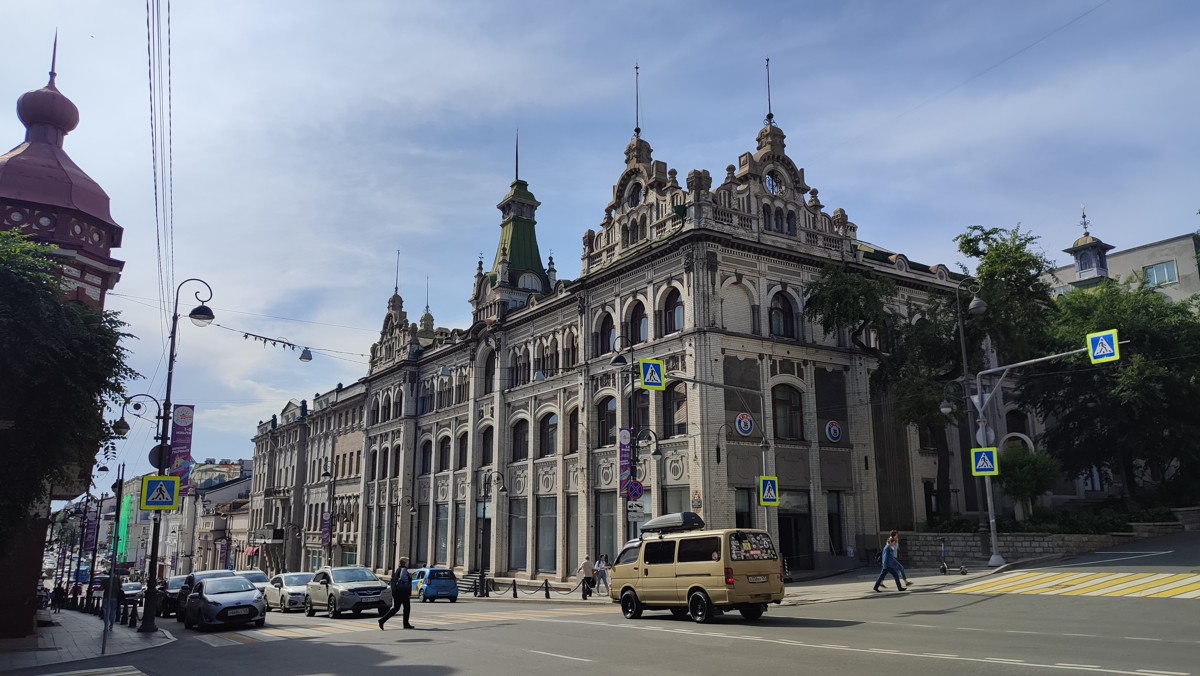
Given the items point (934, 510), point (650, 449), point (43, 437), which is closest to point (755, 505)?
point (650, 449)

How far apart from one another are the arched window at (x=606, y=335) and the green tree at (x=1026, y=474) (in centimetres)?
1693

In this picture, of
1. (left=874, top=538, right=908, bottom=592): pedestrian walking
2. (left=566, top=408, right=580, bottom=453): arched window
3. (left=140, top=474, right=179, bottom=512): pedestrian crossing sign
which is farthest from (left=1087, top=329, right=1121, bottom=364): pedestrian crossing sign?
(left=140, top=474, right=179, bottom=512): pedestrian crossing sign

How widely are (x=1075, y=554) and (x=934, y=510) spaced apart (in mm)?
9265

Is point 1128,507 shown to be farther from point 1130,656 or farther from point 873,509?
point 1130,656

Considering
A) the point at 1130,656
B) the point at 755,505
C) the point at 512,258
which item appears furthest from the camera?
the point at 512,258

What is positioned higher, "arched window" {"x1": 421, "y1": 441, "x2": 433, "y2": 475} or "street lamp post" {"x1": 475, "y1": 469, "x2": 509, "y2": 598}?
"arched window" {"x1": 421, "y1": 441, "x2": 433, "y2": 475}

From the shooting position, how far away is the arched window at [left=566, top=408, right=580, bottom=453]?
130 feet

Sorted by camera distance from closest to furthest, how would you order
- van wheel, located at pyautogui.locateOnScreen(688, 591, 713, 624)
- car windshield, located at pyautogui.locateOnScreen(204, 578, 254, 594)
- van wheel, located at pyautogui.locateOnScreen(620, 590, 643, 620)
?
van wheel, located at pyautogui.locateOnScreen(688, 591, 713, 624)
van wheel, located at pyautogui.locateOnScreen(620, 590, 643, 620)
car windshield, located at pyautogui.locateOnScreen(204, 578, 254, 594)

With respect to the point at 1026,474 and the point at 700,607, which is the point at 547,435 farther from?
the point at 700,607

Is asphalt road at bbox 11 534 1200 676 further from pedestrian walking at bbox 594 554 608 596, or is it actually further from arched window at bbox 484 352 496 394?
arched window at bbox 484 352 496 394

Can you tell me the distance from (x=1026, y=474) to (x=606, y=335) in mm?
18253

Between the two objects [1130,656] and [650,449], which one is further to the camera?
[650,449]

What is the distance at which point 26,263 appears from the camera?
53.6ft

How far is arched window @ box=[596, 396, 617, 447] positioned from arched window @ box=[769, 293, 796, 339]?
782 cm
